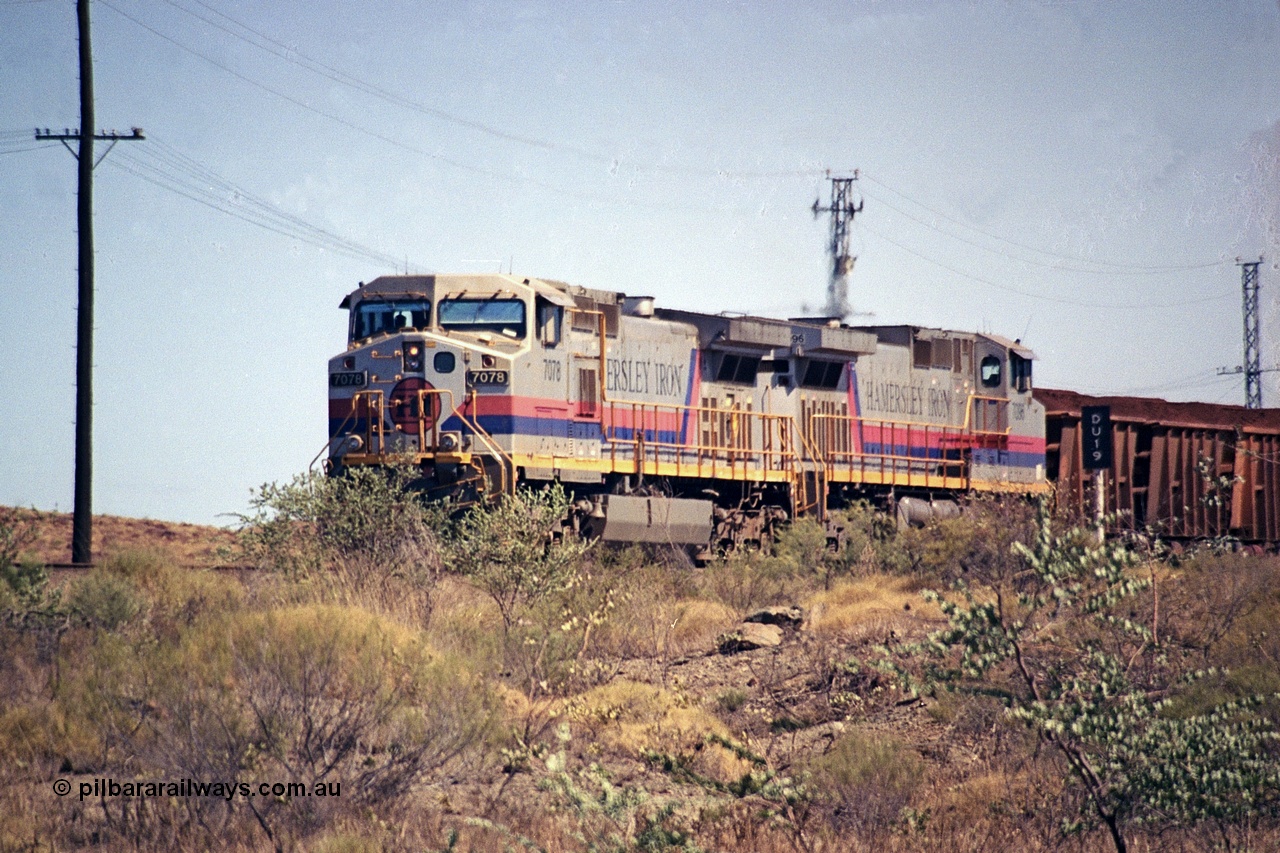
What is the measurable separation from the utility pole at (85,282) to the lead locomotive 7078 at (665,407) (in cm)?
452

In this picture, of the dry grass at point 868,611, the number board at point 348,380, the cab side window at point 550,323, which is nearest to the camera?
the dry grass at point 868,611

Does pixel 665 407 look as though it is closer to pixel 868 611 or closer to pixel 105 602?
pixel 868 611

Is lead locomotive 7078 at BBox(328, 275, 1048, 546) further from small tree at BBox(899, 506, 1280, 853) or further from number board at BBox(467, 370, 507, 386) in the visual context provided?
small tree at BBox(899, 506, 1280, 853)

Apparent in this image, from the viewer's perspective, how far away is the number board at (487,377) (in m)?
18.5

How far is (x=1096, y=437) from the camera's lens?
83.3 feet

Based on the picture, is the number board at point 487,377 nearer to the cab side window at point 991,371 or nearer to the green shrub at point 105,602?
the green shrub at point 105,602

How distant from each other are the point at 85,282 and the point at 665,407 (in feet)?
29.5

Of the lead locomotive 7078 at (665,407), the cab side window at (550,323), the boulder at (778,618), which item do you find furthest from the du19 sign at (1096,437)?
the boulder at (778,618)

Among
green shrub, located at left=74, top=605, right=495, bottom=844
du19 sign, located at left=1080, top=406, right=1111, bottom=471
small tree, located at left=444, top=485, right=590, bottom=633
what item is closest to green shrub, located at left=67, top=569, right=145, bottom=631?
green shrub, located at left=74, top=605, right=495, bottom=844

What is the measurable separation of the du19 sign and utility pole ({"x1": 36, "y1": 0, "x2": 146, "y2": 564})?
53.6ft

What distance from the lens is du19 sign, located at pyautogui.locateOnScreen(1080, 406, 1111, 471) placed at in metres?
24.6

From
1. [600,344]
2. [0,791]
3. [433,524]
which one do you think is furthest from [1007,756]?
[600,344]

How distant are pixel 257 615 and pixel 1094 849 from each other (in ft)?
19.9

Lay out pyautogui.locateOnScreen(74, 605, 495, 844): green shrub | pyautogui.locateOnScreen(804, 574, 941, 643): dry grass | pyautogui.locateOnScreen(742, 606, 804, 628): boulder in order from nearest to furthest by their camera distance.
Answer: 1. pyautogui.locateOnScreen(74, 605, 495, 844): green shrub
2. pyautogui.locateOnScreen(804, 574, 941, 643): dry grass
3. pyautogui.locateOnScreen(742, 606, 804, 628): boulder
